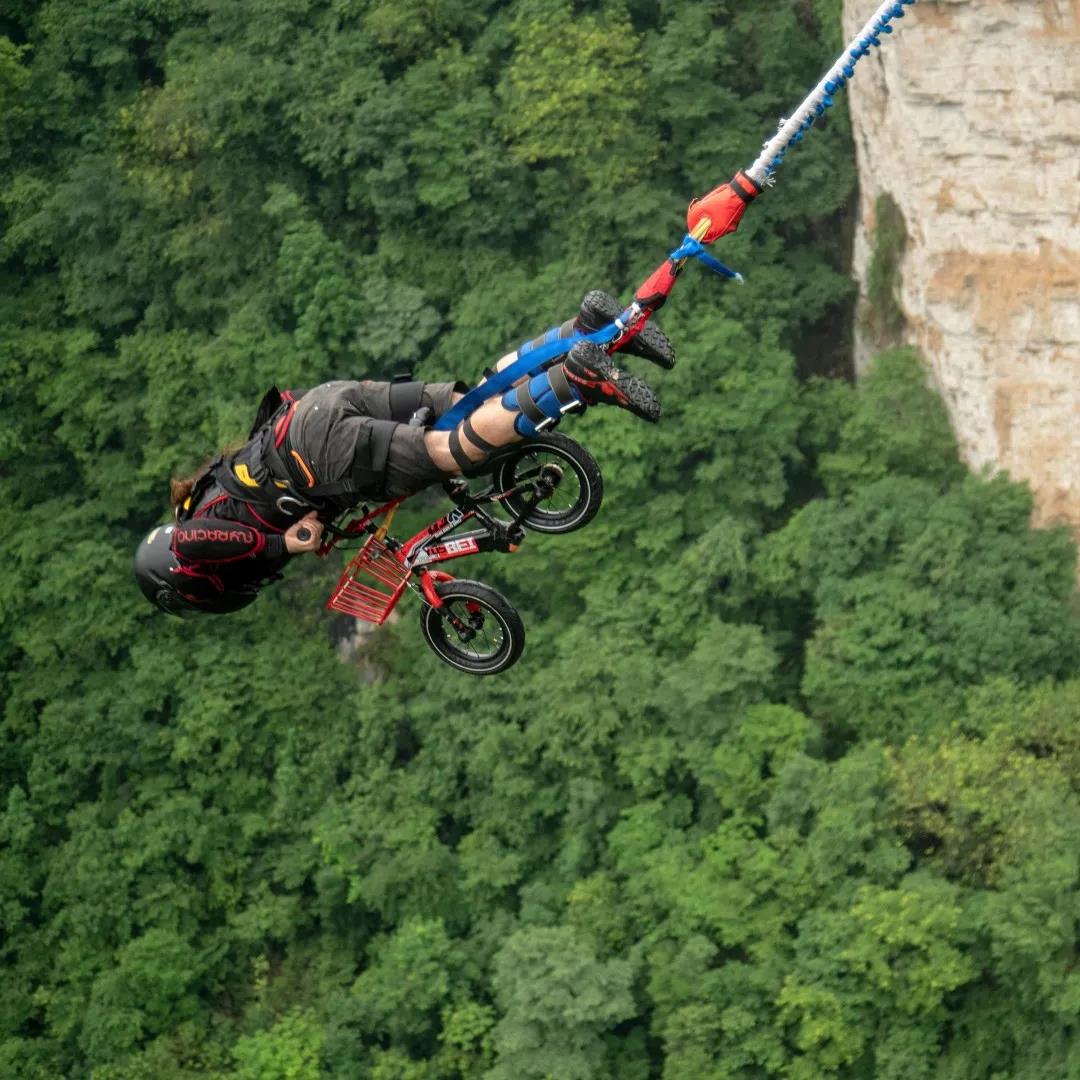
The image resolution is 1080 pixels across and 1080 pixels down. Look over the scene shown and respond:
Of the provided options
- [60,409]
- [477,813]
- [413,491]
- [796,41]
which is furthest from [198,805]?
[413,491]

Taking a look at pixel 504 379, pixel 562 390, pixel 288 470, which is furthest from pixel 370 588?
pixel 562 390

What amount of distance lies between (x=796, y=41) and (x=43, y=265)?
13.2m

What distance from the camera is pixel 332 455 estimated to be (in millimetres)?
10055

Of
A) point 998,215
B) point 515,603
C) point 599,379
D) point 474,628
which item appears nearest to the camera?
point 599,379

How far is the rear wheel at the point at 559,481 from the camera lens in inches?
415

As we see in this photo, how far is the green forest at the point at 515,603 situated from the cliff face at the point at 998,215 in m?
0.76

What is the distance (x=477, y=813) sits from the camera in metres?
27.6

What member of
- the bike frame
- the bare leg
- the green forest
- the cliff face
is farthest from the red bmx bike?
the cliff face

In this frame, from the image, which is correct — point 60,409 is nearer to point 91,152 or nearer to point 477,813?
point 91,152

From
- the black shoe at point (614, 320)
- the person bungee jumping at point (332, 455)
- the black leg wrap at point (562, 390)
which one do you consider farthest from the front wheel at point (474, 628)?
the black shoe at point (614, 320)

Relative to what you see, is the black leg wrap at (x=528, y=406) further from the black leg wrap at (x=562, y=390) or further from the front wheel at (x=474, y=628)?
the front wheel at (x=474, y=628)

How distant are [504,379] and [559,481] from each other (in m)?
0.92

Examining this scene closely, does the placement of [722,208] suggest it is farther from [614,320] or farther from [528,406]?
[528,406]

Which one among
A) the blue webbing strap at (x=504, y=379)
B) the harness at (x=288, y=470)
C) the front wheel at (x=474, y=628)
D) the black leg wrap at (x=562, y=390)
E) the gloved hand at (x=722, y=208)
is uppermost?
the gloved hand at (x=722, y=208)
